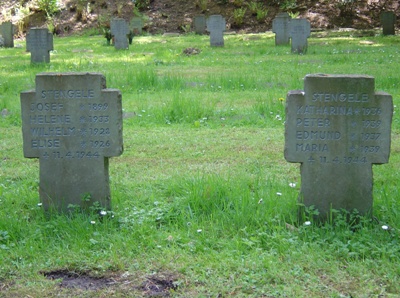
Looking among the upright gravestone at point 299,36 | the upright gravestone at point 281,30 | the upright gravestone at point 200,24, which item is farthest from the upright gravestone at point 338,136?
the upright gravestone at point 200,24

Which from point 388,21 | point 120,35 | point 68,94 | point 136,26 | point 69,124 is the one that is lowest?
point 69,124

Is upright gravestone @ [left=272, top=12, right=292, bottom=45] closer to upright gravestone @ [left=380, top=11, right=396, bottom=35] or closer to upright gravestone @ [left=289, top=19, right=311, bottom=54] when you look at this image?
upright gravestone @ [left=289, top=19, right=311, bottom=54]

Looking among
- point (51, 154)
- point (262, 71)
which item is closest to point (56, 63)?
point (262, 71)

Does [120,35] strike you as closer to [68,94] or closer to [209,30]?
[209,30]

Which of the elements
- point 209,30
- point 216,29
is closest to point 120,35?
point 209,30

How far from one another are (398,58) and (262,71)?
4.27 metres

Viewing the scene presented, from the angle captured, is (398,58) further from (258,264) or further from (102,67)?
(258,264)

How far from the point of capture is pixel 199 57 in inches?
710

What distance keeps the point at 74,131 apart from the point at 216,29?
16.0 meters

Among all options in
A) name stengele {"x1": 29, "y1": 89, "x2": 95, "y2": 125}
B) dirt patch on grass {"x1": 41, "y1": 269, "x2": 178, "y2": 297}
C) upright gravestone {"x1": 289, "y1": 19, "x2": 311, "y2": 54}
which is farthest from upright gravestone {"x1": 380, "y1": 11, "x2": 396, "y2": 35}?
dirt patch on grass {"x1": 41, "y1": 269, "x2": 178, "y2": 297}

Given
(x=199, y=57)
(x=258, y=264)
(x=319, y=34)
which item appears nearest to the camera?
(x=258, y=264)

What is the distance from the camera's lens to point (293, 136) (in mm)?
5453

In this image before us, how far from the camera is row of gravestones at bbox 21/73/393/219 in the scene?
5.38 meters

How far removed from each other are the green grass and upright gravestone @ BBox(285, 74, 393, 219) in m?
0.24
